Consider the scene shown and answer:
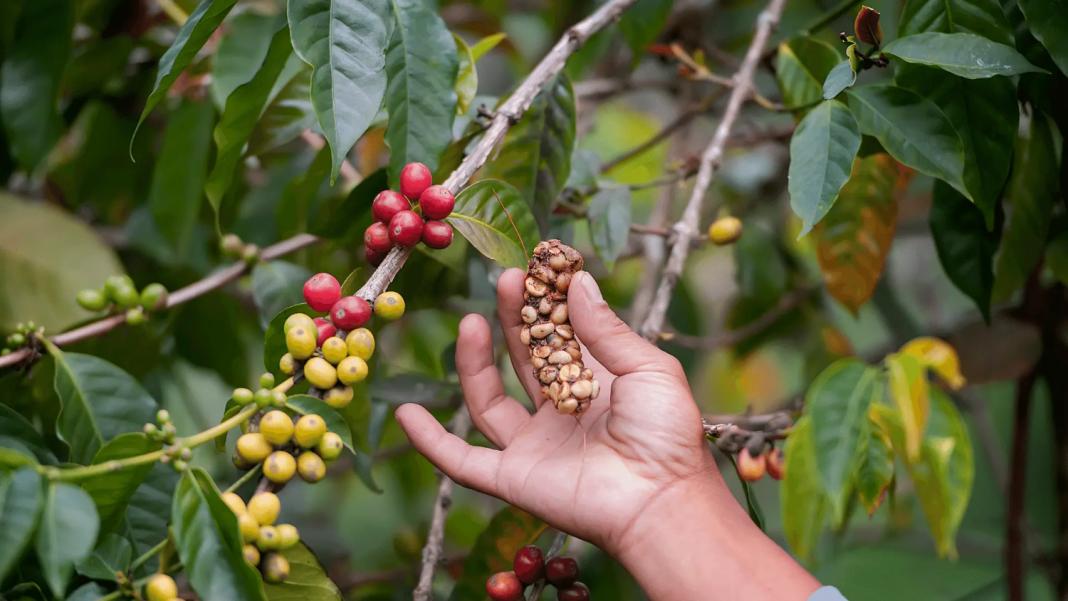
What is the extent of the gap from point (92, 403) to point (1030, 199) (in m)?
1.21

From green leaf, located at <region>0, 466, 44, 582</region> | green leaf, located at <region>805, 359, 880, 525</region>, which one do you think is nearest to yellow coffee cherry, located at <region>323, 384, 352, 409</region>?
green leaf, located at <region>0, 466, 44, 582</region>

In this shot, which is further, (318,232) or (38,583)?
(318,232)

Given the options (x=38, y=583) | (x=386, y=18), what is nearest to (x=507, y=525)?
(x=38, y=583)

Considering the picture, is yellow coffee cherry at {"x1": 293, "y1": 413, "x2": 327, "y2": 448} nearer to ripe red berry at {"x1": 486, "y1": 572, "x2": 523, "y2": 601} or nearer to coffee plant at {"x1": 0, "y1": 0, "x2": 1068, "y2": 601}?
coffee plant at {"x1": 0, "y1": 0, "x2": 1068, "y2": 601}

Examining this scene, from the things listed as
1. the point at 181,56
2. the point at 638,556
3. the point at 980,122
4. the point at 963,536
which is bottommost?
the point at 963,536

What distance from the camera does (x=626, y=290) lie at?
7.06 ft

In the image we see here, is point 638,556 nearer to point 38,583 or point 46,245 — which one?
point 38,583

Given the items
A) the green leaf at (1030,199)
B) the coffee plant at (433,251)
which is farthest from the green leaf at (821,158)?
the green leaf at (1030,199)

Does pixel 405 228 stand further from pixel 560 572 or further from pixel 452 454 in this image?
pixel 560 572

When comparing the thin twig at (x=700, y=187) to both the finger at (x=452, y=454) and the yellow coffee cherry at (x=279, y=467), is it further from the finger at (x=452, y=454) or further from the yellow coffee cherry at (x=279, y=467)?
the yellow coffee cherry at (x=279, y=467)

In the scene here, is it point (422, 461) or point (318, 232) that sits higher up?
point (318, 232)

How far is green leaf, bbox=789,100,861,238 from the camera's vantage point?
73 cm

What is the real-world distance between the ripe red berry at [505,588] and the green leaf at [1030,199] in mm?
804

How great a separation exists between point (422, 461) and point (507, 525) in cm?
74
